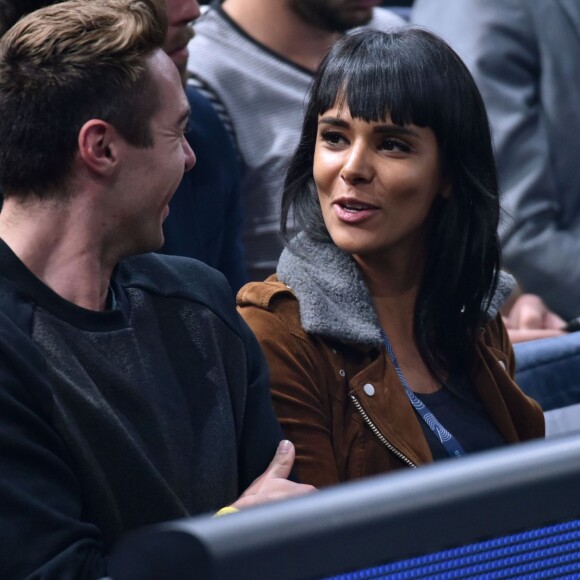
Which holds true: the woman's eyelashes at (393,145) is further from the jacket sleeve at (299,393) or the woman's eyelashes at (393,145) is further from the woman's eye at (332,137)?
the jacket sleeve at (299,393)

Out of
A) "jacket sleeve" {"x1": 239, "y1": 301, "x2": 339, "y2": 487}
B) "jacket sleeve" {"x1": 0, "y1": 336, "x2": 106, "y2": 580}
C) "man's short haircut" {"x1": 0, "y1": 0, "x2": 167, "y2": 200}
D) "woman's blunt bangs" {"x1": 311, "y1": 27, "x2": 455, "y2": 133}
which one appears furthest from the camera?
"woman's blunt bangs" {"x1": 311, "y1": 27, "x2": 455, "y2": 133}

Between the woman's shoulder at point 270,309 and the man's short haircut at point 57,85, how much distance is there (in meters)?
0.40

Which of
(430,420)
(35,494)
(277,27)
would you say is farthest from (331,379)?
(277,27)

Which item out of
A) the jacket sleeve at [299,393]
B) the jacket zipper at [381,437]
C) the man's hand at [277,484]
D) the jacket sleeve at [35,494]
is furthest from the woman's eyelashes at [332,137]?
the jacket sleeve at [35,494]

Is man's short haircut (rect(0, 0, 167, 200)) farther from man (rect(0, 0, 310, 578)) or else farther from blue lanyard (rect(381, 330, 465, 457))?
blue lanyard (rect(381, 330, 465, 457))

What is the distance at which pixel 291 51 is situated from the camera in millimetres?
2971

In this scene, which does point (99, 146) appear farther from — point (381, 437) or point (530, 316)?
point (530, 316)

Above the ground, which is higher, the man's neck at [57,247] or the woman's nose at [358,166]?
the man's neck at [57,247]

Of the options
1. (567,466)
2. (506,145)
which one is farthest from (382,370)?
(506,145)

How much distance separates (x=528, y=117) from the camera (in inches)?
118

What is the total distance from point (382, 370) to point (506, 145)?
54.9 inches

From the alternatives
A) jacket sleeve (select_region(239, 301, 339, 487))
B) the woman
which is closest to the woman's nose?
the woman

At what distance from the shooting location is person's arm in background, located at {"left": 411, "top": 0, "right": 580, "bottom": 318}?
9.58ft

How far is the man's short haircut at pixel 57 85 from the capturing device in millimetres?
1335
